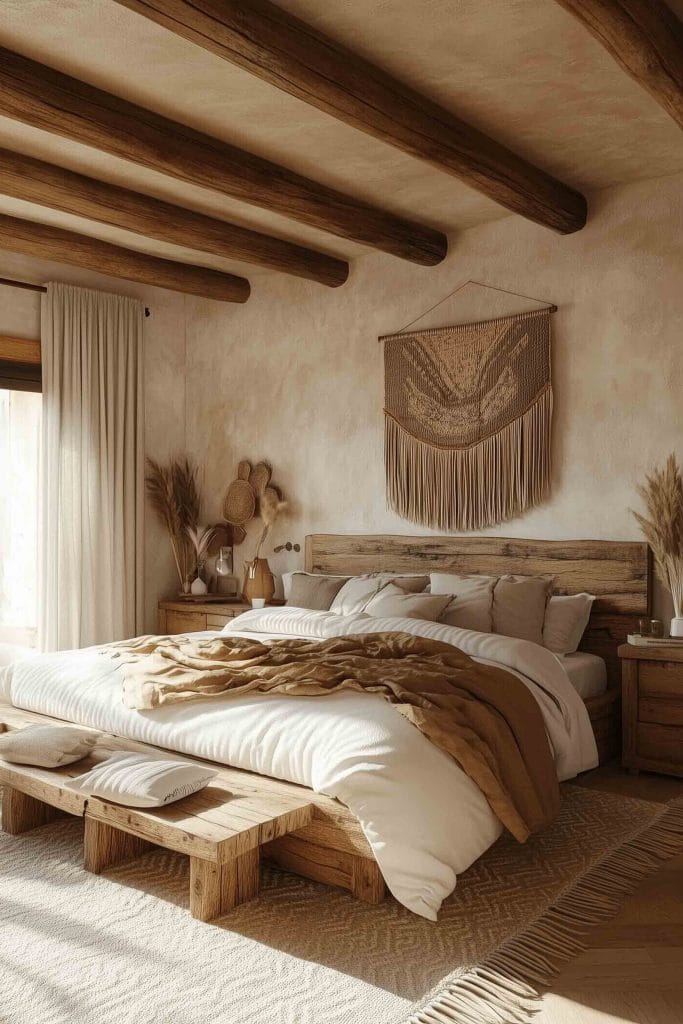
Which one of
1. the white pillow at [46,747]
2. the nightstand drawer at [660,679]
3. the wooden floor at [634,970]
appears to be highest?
the nightstand drawer at [660,679]

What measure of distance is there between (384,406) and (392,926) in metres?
3.30

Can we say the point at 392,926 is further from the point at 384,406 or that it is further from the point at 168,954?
the point at 384,406

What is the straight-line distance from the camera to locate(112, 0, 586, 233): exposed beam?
2.62m

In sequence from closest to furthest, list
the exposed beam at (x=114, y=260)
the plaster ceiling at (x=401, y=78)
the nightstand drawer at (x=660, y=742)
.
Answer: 1. the plaster ceiling at (x=401, y=78)
2. the nightstand drawer at (x=660, y=742)
3. the exposed beam at (x=114, y=260)

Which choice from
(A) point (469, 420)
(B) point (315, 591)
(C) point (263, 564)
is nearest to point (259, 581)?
(C) point (263, 564)

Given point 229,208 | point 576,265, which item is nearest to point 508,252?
point 576,265

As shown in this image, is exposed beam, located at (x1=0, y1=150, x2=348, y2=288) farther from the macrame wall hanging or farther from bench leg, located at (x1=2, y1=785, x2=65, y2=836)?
bench leg, located at (x1=2, y1=785, x2=65, y2=836)

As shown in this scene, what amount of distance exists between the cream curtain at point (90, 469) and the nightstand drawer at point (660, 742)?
3.27m

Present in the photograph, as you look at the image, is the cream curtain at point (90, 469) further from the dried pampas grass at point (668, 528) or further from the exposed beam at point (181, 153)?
the dried pampas grass at point (668, 528)

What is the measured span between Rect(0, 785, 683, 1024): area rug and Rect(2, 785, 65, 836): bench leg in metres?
0.08

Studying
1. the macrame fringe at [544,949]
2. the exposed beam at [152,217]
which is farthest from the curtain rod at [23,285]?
the macrame fringe at [544,949]

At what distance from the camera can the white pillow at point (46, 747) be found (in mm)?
3078

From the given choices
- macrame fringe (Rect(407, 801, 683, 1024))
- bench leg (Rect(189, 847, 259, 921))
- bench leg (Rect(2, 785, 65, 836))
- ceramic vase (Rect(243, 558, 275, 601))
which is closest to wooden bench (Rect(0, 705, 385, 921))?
bench leg (Rect(189, 847, 259, 921))

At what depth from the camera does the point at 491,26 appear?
2.88 metres
